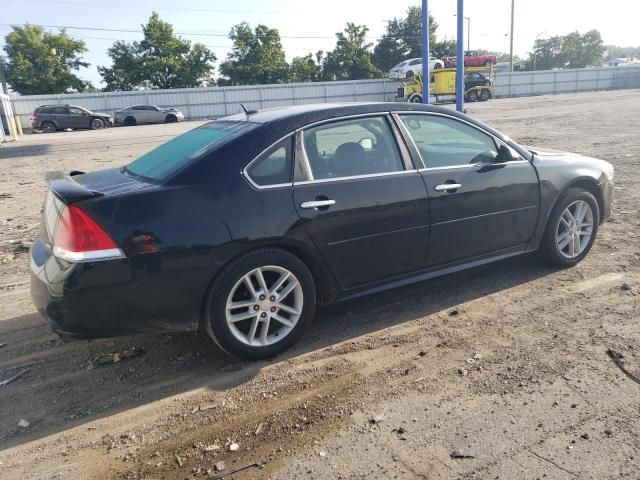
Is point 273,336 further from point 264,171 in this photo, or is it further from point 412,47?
point 412,47

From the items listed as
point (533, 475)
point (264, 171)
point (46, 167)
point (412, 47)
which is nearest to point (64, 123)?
point (46, 167)

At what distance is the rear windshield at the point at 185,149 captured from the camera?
132 inches

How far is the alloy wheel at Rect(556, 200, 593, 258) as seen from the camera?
4.70 metres

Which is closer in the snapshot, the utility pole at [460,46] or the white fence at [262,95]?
the utility pole at [460,46]

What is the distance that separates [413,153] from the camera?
3908 millimetres

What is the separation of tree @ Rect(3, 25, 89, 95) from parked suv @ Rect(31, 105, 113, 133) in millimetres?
19596

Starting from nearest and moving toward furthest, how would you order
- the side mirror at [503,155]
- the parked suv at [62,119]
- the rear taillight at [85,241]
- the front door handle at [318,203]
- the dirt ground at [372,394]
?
1. the dirt ground at [372,394]
2. the rear taillight at [85,241]
3. the front door handle at [318,203]
4. the side mirror at [503,155]
5. the parked suv at [62,119]

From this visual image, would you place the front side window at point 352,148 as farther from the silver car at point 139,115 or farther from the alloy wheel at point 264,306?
the silver car at point 139,115

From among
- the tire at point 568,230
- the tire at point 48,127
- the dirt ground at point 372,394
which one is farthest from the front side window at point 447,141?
the tire at point 48,127

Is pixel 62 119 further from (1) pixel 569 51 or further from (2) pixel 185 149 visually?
(1) pixel 569 51

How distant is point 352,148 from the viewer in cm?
376

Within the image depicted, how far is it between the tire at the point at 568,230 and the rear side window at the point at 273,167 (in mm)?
2599

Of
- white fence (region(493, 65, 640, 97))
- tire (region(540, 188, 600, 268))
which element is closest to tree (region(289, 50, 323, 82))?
white fence (region(493, 65, 640, 97))

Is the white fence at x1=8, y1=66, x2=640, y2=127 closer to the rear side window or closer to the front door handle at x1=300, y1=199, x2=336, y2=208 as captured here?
the rear side window
